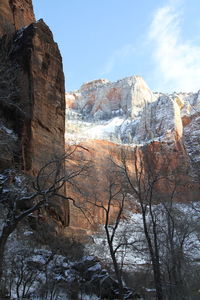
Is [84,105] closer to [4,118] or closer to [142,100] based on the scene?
[142,100]

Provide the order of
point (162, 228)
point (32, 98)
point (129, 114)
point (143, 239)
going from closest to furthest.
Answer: point (162, 228) < point (143, 239) < point (32, 98) < point (129, 114)

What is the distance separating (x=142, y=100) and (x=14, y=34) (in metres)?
104

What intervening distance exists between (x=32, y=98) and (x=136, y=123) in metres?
82.7

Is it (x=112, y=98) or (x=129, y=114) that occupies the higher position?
(x=112, y=98)

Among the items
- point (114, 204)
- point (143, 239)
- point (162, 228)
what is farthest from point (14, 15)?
point (162, 228)

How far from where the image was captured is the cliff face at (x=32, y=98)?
22328mm

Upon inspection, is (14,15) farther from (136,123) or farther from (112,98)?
(112,98)

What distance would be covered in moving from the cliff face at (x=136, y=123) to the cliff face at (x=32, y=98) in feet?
30.4

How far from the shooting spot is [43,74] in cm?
2581

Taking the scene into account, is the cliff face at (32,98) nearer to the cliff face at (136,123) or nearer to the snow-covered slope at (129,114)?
the cliff face at (136,123)

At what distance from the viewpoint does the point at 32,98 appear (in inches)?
933

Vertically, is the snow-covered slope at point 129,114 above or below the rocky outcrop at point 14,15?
above

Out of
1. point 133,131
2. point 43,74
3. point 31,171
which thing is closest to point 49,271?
point 31,171

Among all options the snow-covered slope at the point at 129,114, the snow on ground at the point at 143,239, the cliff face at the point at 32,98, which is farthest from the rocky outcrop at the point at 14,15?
the snow-covered slope at the point at 129,114
